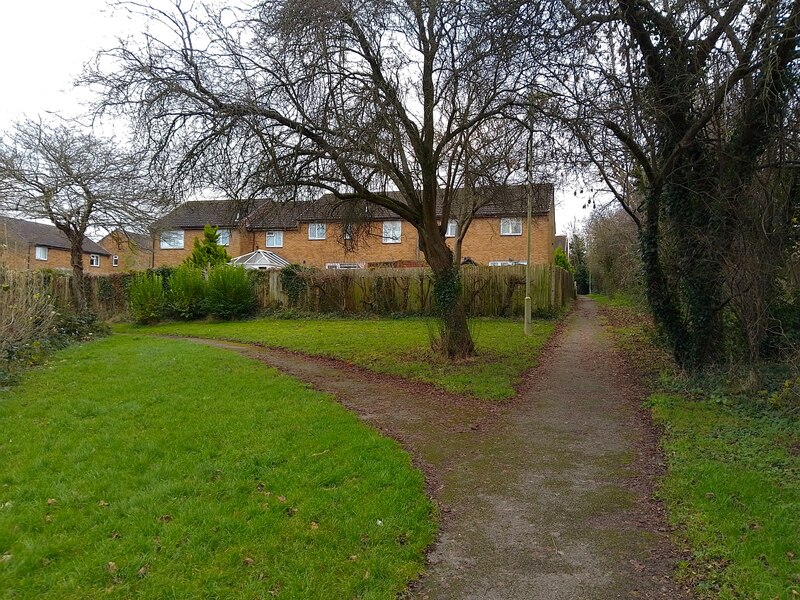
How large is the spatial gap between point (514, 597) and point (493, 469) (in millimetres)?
2223

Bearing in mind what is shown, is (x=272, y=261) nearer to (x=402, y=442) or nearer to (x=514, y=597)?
(x=402, y=442)

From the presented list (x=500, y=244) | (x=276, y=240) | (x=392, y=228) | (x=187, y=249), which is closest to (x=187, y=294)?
(x=392, y=228)

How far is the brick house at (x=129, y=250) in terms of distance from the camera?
21.7 meters

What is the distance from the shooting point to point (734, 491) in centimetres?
457

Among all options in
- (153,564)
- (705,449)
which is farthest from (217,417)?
(705,449)

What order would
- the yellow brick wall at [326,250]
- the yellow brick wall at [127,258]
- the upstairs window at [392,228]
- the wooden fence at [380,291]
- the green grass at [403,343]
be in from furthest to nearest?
the yellow brick wall at [127,258]
the yellow brick wall at [326,250]
the upstairs window at [392,228]
the wooden fence at [380,291]
the green grass at [403,343]

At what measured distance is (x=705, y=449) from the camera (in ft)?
18.8

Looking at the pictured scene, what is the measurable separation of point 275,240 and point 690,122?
97.6 ft

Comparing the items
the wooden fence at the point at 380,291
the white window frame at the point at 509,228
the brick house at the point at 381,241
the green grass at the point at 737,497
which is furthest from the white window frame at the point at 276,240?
the green grass at the point at 737,497

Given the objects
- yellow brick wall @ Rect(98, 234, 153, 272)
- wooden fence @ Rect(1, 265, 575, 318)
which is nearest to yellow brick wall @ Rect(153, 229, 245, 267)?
yellow brick wall @ Rect(98, 234, 153, 272)

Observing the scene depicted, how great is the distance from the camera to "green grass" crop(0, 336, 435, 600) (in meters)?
3.34

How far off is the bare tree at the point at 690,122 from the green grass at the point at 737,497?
8.81ft

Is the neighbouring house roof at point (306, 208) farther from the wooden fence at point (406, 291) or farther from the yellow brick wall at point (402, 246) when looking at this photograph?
the yellow brick wall at point (402, 246)

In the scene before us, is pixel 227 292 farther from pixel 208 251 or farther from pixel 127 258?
pixel 127 258
